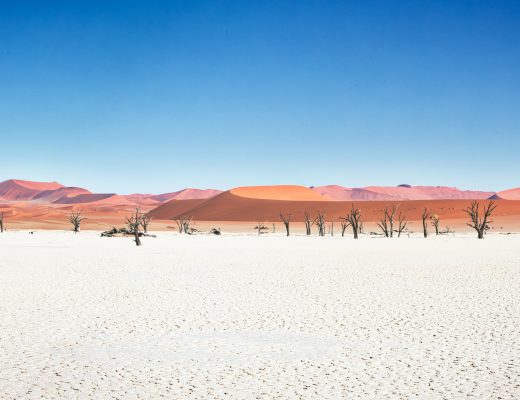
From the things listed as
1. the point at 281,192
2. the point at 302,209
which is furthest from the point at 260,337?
the point at 281,192

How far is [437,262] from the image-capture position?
22.5 metres

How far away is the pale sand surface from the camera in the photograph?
6.21 meters

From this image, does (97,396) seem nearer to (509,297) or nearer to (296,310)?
(296,310)

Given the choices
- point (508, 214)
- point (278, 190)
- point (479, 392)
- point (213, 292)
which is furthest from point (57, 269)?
point (278, 190)

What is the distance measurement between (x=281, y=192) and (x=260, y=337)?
16701 centimetres

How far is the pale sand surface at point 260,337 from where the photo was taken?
6.21 meters

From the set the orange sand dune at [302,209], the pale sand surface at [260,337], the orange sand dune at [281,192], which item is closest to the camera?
the pale sand surface at [260,337]

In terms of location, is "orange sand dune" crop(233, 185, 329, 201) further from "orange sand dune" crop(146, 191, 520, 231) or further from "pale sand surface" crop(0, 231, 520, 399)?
"pale sand surface" crop(0, 231, 520, 399)

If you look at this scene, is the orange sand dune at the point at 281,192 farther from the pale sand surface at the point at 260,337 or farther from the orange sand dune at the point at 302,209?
the pale sand surface at the point at 260,337

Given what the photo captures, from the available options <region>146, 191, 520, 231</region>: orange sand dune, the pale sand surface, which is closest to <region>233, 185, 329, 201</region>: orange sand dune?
<region>146, 191, 520, 231</region>: orange sand dune

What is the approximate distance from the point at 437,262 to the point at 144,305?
577 inches

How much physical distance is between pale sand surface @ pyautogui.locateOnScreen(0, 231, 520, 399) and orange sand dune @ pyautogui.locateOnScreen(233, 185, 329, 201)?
147 metres

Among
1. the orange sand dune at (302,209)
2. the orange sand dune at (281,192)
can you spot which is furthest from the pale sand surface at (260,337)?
the orange sand dune at (281,192)

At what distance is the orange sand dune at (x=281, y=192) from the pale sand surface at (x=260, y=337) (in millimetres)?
147319
